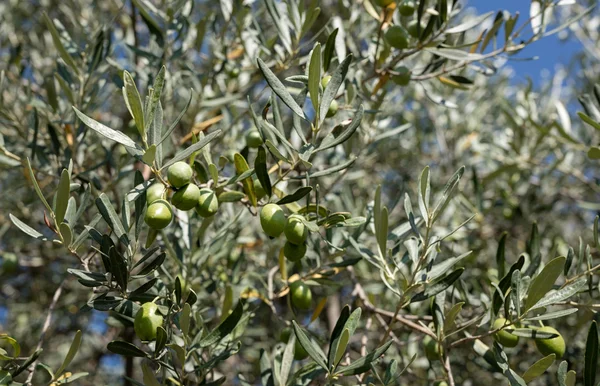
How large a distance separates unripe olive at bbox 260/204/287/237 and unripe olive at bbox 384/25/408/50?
75 centimetres

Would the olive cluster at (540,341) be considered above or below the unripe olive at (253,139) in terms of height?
below

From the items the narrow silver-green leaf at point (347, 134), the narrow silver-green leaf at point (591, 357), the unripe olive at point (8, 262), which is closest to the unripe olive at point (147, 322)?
the narrow silver-green leaf at point (347, 134)

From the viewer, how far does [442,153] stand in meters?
3.85

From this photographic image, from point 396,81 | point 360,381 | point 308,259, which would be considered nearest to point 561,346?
point 360,381

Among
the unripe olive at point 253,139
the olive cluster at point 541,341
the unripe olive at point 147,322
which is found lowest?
the olive cluster at point 541,341

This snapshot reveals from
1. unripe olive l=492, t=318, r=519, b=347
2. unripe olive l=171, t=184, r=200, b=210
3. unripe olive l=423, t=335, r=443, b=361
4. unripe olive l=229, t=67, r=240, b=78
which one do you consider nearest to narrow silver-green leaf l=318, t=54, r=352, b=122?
Result: unripe olive l=171, t=184, r=200, b=210

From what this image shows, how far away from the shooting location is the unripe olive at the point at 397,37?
1745 millimetres

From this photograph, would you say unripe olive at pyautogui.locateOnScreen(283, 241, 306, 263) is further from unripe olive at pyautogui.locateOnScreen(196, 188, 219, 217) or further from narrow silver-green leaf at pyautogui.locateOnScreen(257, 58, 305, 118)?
narrow silver-green leaf at pyautogui.locateOnScreen(257, 58, 305, 118)

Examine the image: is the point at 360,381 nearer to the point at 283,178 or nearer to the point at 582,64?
the point at 283,178

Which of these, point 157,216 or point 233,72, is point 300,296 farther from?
point 233,72

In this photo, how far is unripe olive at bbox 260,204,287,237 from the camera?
1.36 metres

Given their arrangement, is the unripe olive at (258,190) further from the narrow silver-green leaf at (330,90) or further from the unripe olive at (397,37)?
the unripe olive at (397,37)

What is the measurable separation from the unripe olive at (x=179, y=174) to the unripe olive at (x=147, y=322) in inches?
12.8

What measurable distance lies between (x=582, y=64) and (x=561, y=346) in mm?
3224
